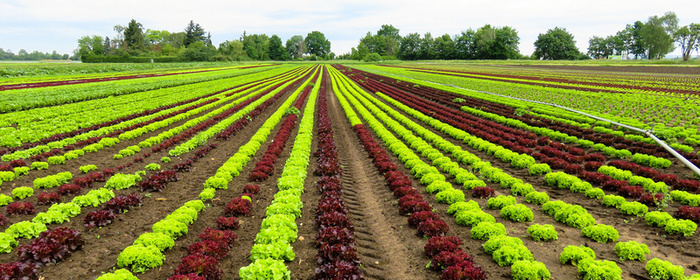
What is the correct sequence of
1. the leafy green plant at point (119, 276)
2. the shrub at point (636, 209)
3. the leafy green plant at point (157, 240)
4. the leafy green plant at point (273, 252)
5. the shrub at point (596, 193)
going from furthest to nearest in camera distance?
1. the shrub at point (596, 193)
2. the shrub at point (636, 209)
3. the leafy green plant at point (157, 240)
4. the leafy green plant at point (273, 252)
5. the leafy green plant at point (119, 276)

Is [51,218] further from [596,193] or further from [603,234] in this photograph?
[596,193]

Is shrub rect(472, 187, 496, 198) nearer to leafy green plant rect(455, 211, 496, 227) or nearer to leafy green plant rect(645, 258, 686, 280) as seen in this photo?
leafy green plant rect(455, 211, 496, 227)

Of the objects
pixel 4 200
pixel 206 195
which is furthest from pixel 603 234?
pixel 4 200

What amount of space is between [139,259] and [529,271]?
854 cm

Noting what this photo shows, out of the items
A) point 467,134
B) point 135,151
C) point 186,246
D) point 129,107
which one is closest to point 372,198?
point 186,246

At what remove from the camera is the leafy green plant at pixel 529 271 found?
273 inches

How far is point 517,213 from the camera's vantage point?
32.2 feet

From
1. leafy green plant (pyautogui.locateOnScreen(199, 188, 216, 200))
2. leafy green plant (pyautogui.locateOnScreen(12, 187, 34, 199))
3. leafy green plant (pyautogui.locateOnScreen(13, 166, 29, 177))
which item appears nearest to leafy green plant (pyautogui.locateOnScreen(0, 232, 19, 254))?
leafy green plant (pyautogui.locateOnScreen(12, 187, 34, 199))

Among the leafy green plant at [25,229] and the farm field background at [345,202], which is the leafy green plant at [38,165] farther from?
the leafy green plant at [25,229]

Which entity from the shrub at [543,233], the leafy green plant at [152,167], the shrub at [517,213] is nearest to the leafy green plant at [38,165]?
the leafy green plant at [152,167]

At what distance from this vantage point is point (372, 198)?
472 inches

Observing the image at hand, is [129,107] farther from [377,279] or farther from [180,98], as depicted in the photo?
[377,279]

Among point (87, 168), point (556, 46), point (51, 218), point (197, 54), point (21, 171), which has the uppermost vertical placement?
point (556, 46)

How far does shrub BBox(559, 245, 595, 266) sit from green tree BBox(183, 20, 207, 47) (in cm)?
18890
